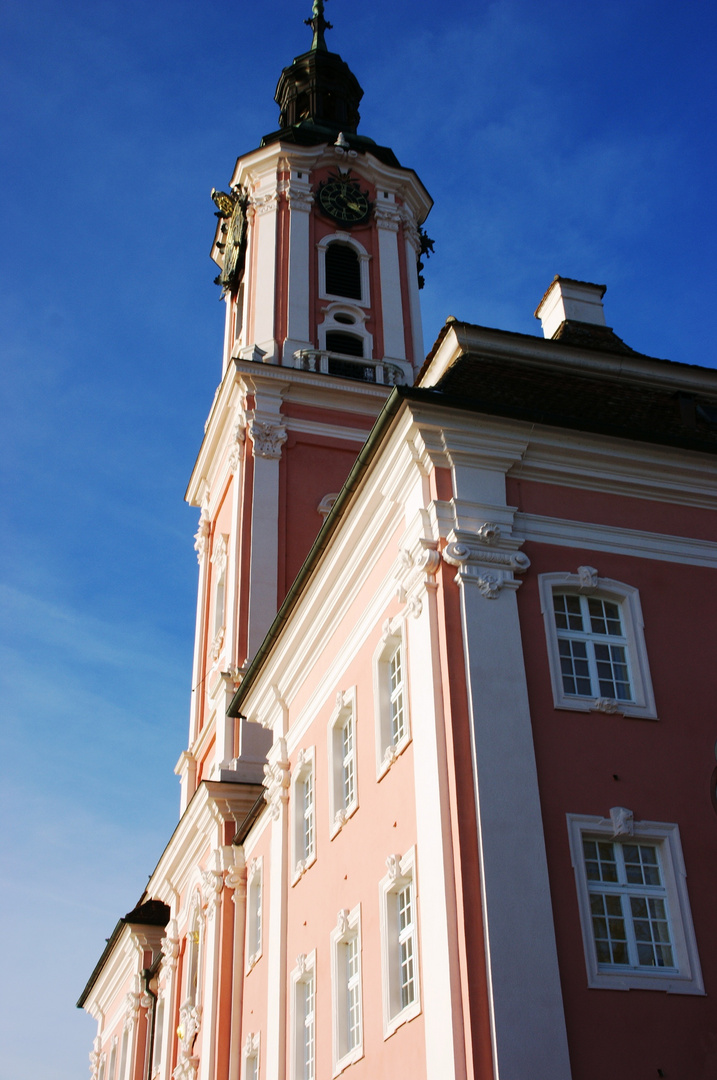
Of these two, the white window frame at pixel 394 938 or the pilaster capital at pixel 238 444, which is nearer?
the white window frame at pixel 394 938

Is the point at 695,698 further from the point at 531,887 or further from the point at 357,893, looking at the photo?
the point at 357,893

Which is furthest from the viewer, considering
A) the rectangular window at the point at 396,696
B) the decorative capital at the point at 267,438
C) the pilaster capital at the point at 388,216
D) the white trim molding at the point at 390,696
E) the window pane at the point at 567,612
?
the pilaster capital at the point at 388,216

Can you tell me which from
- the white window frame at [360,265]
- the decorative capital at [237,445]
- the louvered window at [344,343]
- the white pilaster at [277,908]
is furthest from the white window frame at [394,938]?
the white window frame at [360,265]

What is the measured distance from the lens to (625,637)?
16.6 metres

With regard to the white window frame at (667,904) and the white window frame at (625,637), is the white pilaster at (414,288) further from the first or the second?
the white window frame at (667,904)

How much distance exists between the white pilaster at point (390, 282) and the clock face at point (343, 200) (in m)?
0.54

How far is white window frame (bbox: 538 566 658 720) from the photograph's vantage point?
618 inches

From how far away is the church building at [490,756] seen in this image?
1377cm

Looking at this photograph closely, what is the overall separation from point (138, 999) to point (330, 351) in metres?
17.2

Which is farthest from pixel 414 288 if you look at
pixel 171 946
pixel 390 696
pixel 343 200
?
pixel 390 696

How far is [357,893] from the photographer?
1734 cm

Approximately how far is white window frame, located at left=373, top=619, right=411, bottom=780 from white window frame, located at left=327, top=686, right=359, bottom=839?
1011mm

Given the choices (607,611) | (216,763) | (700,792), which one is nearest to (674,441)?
(607,611)

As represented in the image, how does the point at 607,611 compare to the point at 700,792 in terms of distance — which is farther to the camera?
the point at 607,611
